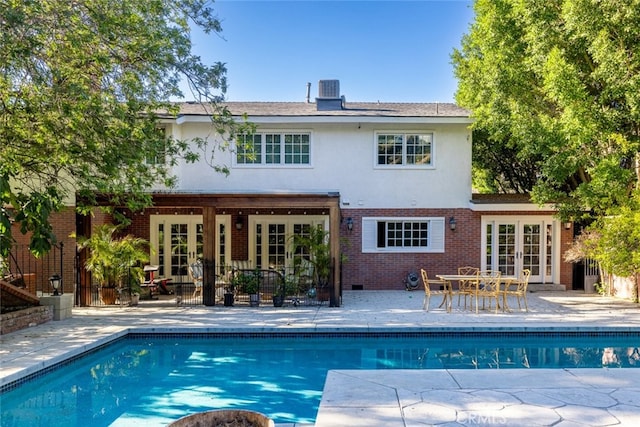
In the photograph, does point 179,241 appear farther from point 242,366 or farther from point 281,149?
point 242,366

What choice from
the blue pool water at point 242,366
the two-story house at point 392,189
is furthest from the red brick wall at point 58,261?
the blue pool water at point 242,366

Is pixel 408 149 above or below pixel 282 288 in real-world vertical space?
above

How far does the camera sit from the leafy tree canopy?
37.1 ft

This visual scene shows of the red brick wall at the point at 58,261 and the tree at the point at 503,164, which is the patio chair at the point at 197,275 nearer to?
the red brick wall at the point at 58,261

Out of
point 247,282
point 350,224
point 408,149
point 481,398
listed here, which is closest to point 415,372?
point 481,398

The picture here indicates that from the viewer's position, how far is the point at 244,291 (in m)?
12.7

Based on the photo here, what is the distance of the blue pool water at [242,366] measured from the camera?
6234mm

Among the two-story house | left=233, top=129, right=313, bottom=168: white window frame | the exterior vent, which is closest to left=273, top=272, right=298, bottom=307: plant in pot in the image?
the two-story house

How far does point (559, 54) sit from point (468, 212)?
5555 mm

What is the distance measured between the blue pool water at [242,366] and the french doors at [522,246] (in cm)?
607

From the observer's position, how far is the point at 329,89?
677 inches

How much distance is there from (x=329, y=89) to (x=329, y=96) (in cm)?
25

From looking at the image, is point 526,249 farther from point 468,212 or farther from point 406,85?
point 406,85

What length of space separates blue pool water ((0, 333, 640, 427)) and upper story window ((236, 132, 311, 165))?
718 centimetres
